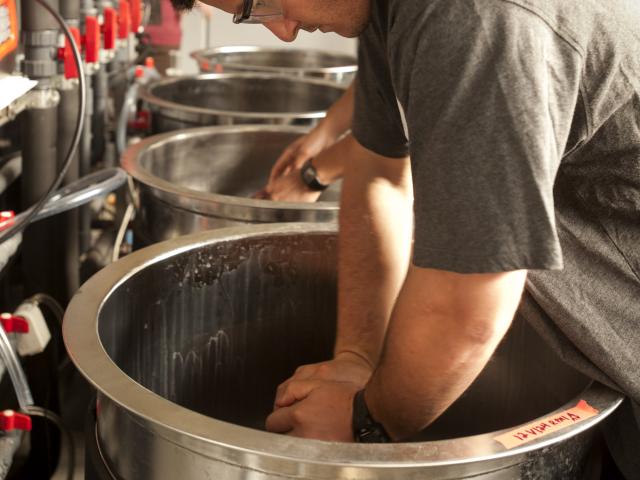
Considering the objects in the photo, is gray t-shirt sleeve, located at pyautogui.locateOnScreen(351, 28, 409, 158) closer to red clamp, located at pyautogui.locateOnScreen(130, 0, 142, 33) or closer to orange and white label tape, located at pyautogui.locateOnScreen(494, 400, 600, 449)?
orange and white label tape, located at pyautogui.locateOnScreen(494, 400, 600, 449)


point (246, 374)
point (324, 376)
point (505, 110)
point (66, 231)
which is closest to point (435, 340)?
point (505, 110)

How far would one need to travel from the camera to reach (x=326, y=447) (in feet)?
2.92

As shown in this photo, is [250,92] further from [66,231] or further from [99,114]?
[66,231]

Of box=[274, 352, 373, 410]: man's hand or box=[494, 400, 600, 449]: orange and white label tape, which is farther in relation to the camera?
box=[274, 352, 373, 410]: man's hand

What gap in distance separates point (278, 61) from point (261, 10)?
8.30 ft

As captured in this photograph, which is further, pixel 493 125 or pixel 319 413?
pixel 319 413

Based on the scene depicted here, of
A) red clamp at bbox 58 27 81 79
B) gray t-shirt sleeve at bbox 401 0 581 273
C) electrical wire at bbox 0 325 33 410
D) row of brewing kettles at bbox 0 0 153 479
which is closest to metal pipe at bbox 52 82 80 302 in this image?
row of brewing kettles at bbox 0 0 153 479

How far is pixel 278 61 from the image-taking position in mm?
3514

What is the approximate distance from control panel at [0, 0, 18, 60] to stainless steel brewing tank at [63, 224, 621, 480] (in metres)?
0.42

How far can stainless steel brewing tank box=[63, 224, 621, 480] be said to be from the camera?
0.89 m

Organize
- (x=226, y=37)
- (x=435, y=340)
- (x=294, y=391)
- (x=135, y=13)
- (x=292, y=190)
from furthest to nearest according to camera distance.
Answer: (x=226, y=37) < (x=135, y=13) < (x=292, y=190) < (x=294, y=391) < (x=435, y=340)

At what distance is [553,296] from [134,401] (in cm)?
51

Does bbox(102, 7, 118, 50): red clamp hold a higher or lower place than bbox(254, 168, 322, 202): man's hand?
higher

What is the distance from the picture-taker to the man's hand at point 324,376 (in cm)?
121
